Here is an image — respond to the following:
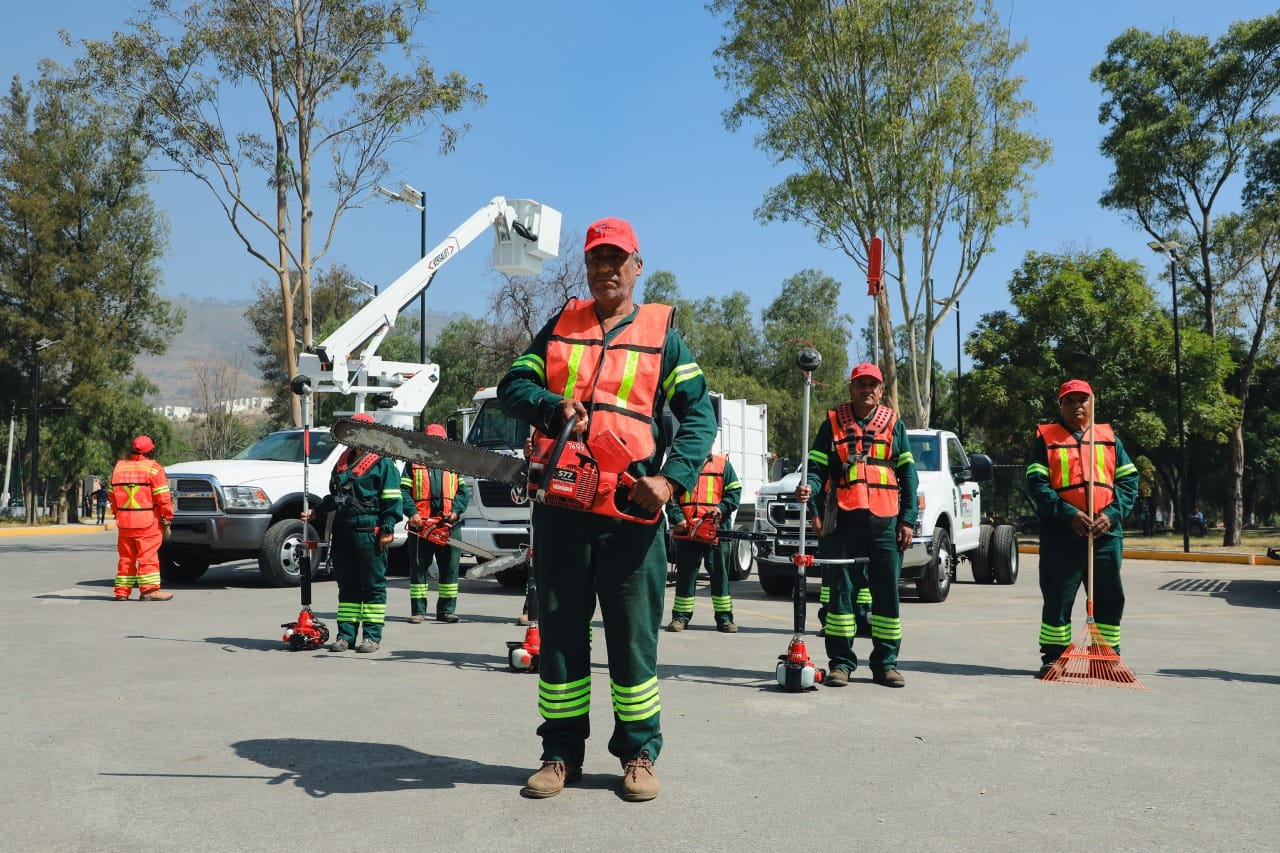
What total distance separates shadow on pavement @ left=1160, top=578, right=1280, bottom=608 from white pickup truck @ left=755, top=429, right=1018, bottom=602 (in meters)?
3.15

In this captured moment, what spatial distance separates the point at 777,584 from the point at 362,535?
23.6ft

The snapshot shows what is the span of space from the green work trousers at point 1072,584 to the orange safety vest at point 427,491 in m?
5.70

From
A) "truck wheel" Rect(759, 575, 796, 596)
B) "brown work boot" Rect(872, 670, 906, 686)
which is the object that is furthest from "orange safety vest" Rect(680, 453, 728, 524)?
"truck wheel" Rect(759, 575, 796, 596)

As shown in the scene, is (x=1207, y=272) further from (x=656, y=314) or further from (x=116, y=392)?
(x=116, y=392)

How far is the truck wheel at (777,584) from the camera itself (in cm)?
1440

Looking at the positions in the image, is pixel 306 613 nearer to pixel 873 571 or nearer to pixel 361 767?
pixel 361 767

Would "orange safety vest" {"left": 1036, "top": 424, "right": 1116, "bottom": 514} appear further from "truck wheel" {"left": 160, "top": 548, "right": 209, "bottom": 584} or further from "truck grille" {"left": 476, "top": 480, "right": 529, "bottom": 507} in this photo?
"truck wheel" {"left": 160, "top": 548, "right": 209, "bottom": 584}

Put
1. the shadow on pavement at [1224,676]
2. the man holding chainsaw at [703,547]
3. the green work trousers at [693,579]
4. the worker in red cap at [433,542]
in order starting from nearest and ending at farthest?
the shadow on pavement at [1224,676], the man holding chainsaw at [703,547], the green work trousers at [693,579], the worker in red cap at [433,542]

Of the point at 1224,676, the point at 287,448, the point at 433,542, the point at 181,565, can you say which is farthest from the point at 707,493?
the point at 181,565

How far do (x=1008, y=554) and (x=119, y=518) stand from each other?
11894 mm

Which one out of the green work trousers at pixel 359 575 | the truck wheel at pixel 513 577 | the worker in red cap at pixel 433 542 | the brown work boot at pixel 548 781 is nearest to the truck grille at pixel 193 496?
the truck wheel at pixel 513 577

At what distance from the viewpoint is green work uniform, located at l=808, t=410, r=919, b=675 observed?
744 cm

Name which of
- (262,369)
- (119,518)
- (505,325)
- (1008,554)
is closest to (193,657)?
(119,518)

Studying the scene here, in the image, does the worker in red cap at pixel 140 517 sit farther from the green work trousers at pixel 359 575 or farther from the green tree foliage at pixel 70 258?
the green tree foliage at pixel 70 258
